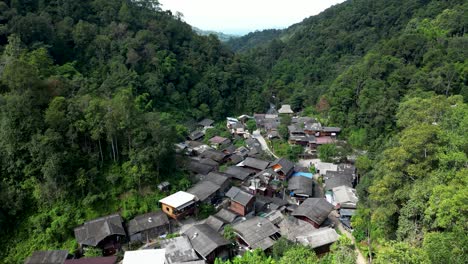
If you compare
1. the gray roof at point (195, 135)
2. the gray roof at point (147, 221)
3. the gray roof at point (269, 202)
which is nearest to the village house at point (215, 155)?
the gray roof at point (195, 135)

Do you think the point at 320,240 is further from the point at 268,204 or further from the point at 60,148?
the point at 60,148

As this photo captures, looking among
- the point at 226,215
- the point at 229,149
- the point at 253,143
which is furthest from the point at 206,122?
the point at 226,215

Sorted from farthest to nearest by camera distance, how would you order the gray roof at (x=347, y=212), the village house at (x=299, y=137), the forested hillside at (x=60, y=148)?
the village house at (x=299, y=137) → the gray roof at (x=347, y=212) → the forested hillside at (x=60, y=148)

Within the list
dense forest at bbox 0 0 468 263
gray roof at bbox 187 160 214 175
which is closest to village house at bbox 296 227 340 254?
dense forest at bbox 0 0 468 263

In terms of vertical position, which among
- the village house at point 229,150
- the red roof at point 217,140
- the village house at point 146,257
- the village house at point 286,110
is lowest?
the village house at point 146,257

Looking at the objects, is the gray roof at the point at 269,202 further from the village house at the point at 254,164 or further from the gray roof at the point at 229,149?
the gray roof at the point at 229,149

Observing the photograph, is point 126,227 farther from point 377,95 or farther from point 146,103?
point 377,95
